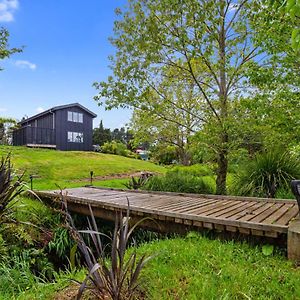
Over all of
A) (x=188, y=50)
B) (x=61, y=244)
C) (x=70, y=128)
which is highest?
(x=188, y=50)

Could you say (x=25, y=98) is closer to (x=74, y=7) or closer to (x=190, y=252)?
(x=74, y=7)

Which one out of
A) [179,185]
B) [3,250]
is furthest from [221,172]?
[3,250]

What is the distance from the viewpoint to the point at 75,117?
1111 inches

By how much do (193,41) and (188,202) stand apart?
372 centimetres

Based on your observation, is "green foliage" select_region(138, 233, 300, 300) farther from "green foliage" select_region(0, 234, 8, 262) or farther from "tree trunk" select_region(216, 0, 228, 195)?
"tree trunk" select_region(216, 0, 228, 195)

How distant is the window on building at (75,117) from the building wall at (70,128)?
29 centimetres

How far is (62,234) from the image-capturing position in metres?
5.42

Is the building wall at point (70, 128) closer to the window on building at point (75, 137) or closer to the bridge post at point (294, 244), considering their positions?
the window on building at point (75, 137)

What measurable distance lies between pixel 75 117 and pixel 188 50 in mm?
22918

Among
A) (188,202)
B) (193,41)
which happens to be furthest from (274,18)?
(188,202)

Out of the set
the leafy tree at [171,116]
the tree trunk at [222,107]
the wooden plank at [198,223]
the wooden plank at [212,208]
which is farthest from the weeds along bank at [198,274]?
the leafy tree at [171,116]

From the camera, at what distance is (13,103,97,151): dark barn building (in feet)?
→ 80.7

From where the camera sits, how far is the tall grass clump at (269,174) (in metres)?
5.89

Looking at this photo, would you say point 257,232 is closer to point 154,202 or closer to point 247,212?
point 247,212
